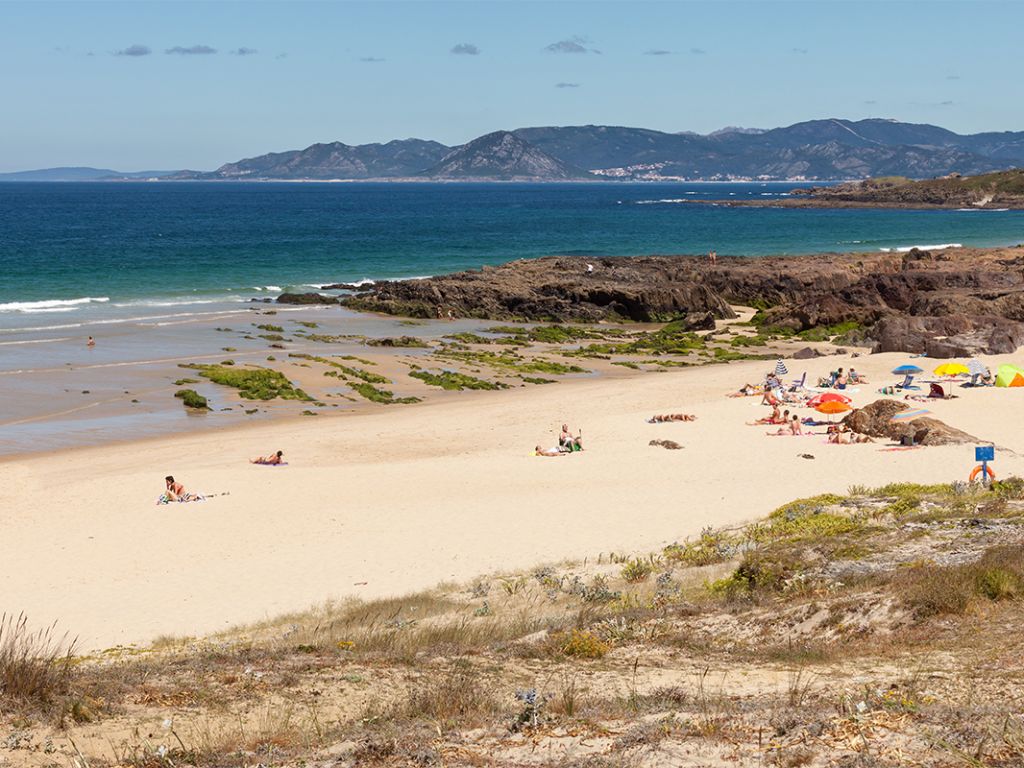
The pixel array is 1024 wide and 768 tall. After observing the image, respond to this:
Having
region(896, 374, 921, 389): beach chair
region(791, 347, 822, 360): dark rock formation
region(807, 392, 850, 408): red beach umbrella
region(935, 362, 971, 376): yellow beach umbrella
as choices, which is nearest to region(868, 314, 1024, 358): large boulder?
region(791, 347, 822, 360): dark rock formation

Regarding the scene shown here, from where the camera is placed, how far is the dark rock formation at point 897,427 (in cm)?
2031

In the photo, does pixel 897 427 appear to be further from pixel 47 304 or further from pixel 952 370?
pixel 47 304

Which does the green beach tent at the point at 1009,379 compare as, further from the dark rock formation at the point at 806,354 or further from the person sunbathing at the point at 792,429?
the dark rock formation at the point at 806,354

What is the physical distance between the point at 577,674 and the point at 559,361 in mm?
28641

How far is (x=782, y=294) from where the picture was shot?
5159 cm

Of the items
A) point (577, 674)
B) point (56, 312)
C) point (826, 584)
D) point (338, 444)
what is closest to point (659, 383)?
point (338, 444)

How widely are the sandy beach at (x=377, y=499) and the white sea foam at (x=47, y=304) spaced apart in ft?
86.0

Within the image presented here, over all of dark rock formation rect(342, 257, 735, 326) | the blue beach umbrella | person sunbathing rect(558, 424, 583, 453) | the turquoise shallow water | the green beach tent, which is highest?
the turquoise shallow water

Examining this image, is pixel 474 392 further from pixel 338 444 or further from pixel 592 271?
pixel 592 271

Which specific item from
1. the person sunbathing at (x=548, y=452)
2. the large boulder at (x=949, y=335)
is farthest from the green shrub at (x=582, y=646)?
the large boulder at (x=949, y=335)

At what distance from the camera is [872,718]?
22.5ft

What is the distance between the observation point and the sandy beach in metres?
13.4

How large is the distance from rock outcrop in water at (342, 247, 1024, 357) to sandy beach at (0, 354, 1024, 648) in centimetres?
1059

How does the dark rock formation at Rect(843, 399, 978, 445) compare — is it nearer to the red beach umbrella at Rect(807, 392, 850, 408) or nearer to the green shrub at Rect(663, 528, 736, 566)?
the red beach umbrella at Rect(807, 392, 850, 408)
